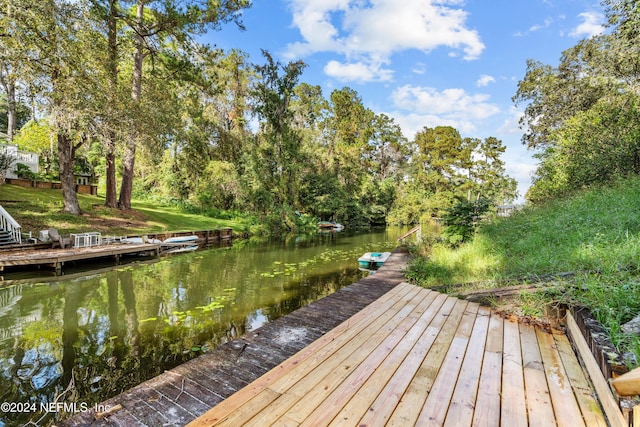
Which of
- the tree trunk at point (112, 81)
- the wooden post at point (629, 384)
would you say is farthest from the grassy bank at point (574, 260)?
the tree trunk at point (112, 81)

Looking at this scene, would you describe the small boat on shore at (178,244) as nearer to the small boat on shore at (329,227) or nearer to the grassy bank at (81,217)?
the grassy bank at (81,217)

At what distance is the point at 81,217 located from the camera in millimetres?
12508

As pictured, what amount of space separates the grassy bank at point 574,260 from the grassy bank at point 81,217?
12.7 metres

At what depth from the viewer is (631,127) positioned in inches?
354

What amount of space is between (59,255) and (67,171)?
563 cm

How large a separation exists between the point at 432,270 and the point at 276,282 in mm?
4003

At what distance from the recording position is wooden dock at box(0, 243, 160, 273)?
782 centimetres

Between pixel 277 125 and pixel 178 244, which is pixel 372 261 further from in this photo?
pixel 277 125

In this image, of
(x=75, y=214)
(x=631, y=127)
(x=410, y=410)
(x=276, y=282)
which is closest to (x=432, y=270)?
(x=276, y=282)

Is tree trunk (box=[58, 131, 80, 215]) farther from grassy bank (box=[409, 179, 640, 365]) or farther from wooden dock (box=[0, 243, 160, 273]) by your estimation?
grassy bank (box=[409, 179, 640, 365])

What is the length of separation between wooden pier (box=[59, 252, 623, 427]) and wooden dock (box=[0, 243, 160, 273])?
802cm

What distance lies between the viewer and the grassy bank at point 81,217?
1124 cm

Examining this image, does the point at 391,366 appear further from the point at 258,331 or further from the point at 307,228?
the point at 307,228

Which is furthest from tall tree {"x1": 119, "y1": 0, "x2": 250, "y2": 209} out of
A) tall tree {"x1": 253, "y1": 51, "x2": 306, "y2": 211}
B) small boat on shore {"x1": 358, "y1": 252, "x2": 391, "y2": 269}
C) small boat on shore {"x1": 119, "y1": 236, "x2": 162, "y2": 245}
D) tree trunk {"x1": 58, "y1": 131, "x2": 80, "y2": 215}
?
small boat on shore {"x1": 358, "y1": 252, "x2": 391, "y2": 269}
